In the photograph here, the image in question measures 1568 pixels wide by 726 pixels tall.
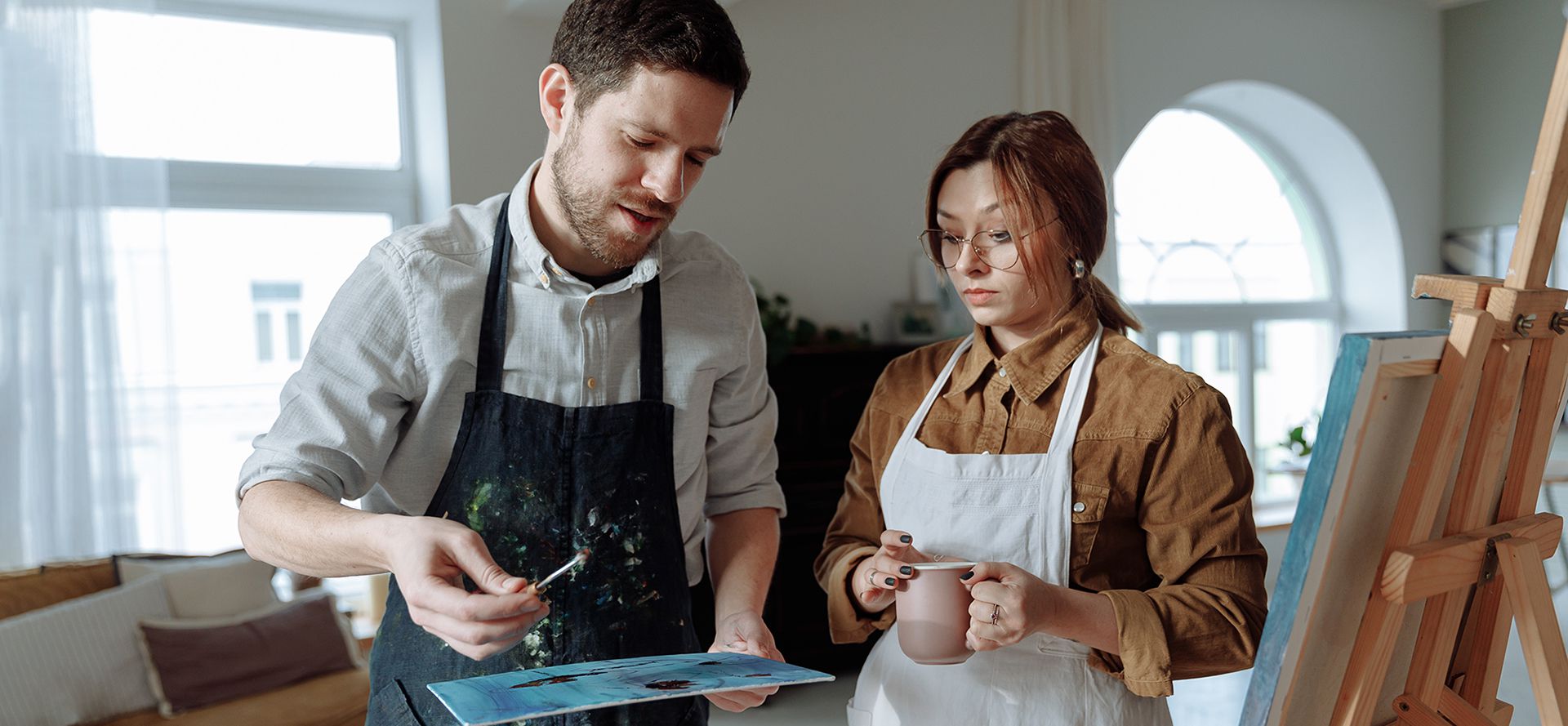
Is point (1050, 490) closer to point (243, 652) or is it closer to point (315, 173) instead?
point (243, 652)

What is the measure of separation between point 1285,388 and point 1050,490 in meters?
6.21

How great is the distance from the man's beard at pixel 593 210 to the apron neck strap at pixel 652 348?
0.07 m

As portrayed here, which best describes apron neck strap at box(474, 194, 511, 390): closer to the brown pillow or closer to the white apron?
the white apron

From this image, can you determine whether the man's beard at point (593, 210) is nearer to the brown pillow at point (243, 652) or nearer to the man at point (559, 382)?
the man at point (559, 382)

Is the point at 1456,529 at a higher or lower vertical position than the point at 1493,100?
lower

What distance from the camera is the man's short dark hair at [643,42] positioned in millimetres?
1295

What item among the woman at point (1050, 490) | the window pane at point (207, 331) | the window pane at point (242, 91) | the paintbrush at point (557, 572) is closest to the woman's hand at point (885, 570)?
the woman at point (1050, 490)

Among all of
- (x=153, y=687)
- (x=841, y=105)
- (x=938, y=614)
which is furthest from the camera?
(x=841, y=105)

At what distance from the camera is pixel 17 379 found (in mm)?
3750

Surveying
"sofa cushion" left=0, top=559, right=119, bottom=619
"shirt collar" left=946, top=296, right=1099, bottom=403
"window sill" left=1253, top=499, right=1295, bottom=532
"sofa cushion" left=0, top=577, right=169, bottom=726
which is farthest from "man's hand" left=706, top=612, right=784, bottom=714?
"window sill" left=1253, top=499, right=1295, bottom=532

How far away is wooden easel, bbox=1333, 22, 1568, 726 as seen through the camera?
117cm

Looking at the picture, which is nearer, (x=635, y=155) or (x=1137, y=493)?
(x=635, y=155)

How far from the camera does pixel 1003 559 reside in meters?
1.58

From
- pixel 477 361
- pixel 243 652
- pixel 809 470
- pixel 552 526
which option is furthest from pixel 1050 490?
pixel 809 470
